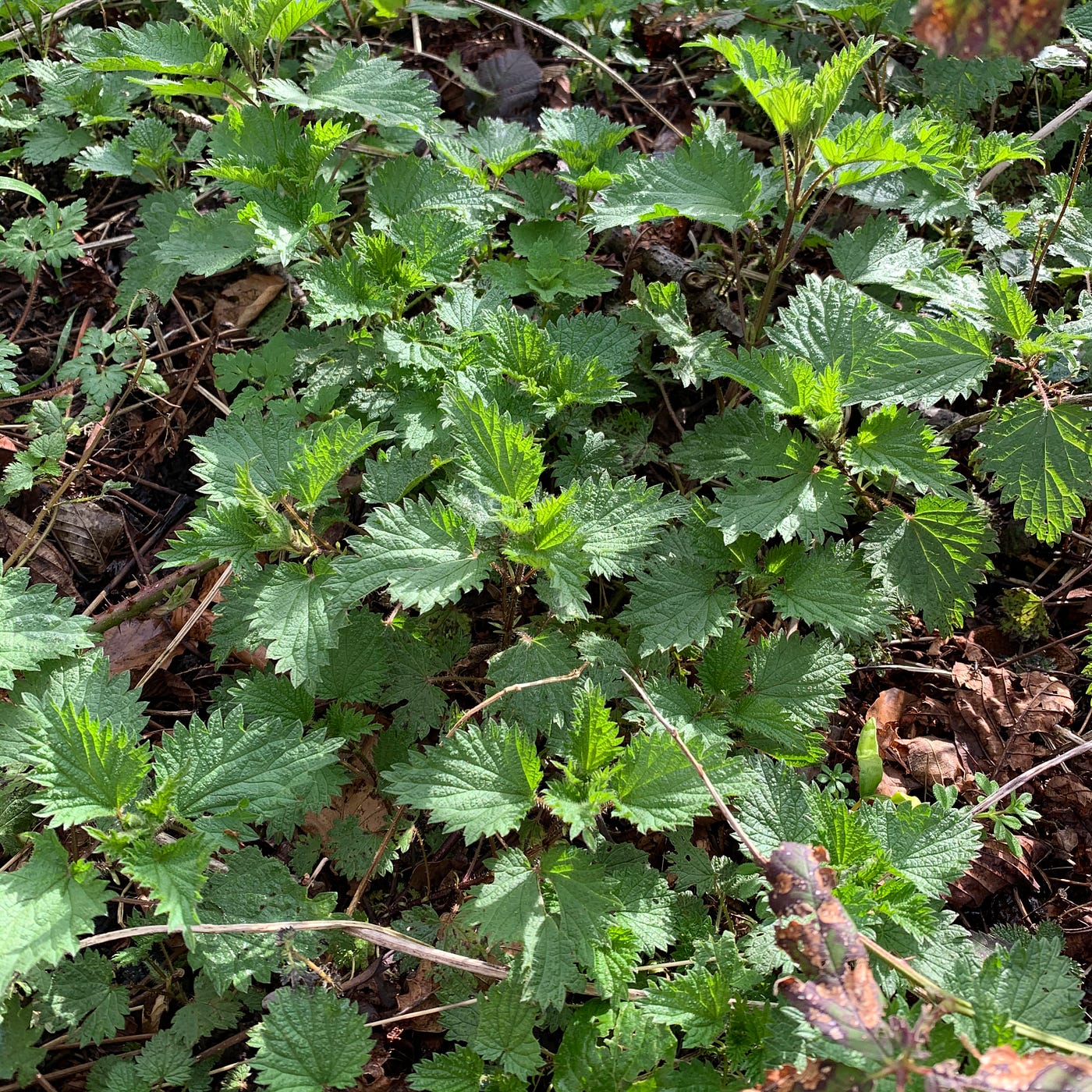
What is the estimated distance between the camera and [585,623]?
9.02 feet

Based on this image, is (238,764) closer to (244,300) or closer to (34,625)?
(34,625)

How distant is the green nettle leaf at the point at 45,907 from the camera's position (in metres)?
1.89

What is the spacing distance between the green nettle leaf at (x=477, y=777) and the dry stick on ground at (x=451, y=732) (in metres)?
0.07

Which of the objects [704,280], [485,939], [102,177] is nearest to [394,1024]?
[485,939]

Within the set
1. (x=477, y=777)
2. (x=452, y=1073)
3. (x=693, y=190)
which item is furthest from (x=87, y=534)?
(x=693, y=190)

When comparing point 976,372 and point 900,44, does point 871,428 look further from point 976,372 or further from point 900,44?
point 900,44

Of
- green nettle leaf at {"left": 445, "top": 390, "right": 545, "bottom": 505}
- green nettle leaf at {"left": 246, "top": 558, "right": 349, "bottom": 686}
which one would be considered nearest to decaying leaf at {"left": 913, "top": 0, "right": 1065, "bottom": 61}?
green nettle leaf at {"left": 445, "top": 390, "right": 545, "bottom": 505}

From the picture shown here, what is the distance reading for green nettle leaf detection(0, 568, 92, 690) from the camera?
263 centimetres

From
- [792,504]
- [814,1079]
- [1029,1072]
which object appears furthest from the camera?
[792,504]

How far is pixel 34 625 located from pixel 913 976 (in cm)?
249

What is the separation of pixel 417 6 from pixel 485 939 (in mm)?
3485

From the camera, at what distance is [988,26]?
1054 millimetres

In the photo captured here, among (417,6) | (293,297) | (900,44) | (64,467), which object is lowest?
(64,467)

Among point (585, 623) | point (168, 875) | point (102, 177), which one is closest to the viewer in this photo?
point (168, 875)
